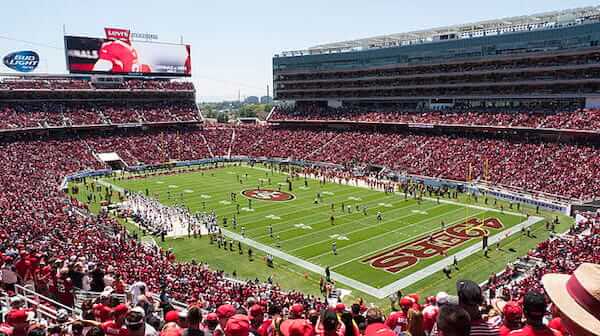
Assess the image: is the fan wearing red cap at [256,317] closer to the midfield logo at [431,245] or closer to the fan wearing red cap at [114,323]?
the fan wearing red cap at [114,323]

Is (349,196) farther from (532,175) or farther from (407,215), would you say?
(532,175)

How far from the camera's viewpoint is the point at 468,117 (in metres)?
53.2

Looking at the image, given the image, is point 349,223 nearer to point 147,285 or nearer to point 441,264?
point 441,264

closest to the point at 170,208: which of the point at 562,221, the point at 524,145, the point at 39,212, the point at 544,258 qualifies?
the point at 39,212

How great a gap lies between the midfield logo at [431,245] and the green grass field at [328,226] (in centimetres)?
42

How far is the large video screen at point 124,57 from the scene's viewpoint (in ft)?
208

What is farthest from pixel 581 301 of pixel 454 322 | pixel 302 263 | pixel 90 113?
pixel 90 113

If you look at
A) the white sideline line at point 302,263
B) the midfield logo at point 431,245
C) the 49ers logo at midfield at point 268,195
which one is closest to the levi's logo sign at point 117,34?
the 49ers logo at midfield at point 268,195

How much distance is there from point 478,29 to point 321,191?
30.6m

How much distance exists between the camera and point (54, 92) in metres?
62.1

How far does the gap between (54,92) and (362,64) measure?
42.3 meters

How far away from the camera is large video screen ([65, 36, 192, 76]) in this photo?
208 feet

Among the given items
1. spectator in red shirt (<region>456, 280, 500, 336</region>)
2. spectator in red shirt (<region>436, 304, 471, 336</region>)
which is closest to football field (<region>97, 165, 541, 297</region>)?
spectator in red shirt (<region>456, 280, 500, 336</region>)

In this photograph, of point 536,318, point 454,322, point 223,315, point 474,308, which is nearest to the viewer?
point 454,322
